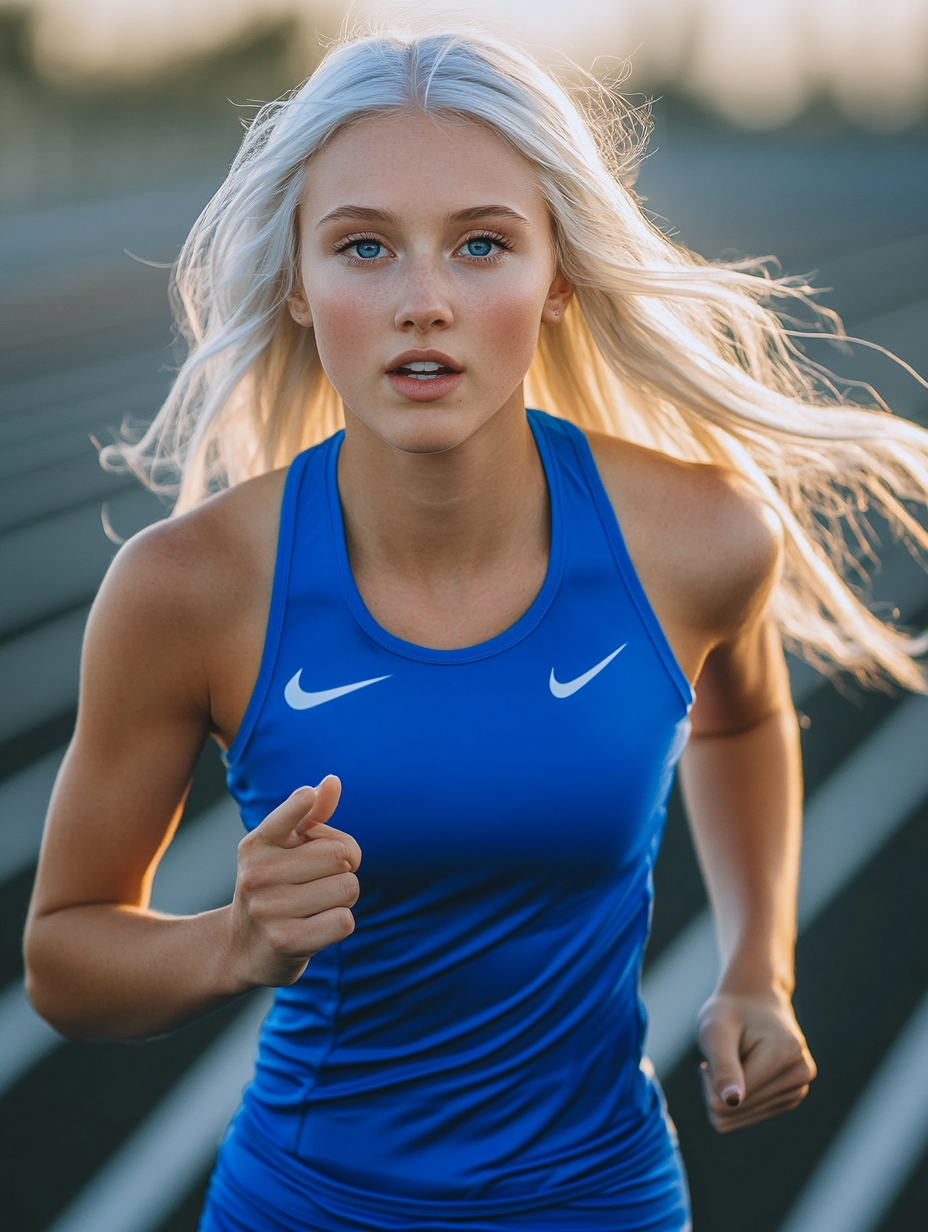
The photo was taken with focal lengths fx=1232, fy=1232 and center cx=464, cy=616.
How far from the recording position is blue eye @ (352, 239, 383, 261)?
1.28 m

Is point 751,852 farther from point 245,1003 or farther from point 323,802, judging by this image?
point 245,1003

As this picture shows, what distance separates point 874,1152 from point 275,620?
2.22 m

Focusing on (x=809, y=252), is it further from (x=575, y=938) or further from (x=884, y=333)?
(x=575, y=938)

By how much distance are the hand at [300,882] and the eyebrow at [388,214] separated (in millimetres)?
574

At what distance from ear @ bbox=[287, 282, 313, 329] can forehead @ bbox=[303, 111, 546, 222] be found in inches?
5.4

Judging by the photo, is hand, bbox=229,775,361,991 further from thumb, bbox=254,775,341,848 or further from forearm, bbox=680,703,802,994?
forearm, bbox=680,703,802,994

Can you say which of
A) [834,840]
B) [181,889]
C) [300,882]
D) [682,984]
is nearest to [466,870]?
[300,882]

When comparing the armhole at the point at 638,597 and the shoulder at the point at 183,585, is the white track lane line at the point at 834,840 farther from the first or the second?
the shoulder at the point at 183,585

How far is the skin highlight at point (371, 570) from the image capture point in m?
1.25

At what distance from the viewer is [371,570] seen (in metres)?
1.43

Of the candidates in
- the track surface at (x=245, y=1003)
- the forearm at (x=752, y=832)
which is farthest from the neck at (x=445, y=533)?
the track surface at (x=245, y=1003)

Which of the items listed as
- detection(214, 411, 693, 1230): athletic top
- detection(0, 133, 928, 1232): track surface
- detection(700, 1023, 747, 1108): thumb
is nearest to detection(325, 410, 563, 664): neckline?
detection(214, 411, 693, 1230): athletic top

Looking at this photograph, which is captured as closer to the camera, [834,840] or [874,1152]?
[874,1152]

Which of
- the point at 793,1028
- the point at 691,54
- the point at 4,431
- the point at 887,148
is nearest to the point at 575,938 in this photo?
the point at 793,1028
